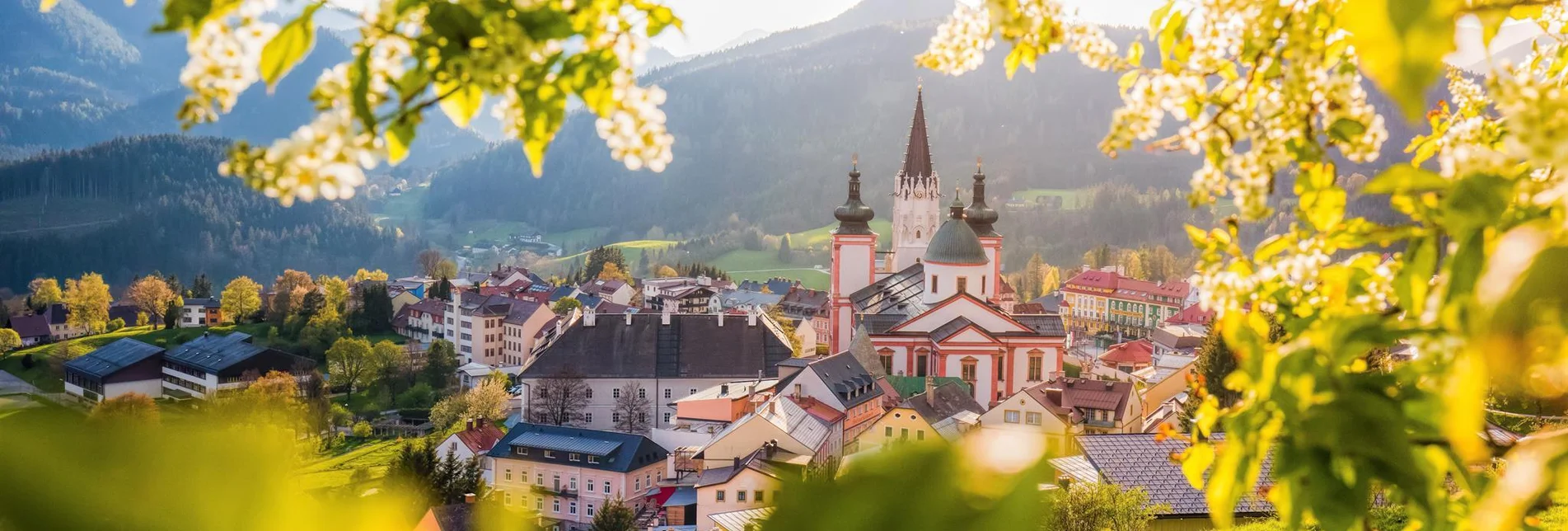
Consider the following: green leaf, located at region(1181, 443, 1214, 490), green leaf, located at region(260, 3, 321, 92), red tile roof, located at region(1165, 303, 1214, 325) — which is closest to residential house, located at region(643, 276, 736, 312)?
red tile roof, located at region(1165, 303, 1214, 325)

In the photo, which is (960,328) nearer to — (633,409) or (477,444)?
(633,409)

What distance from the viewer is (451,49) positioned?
4.75ft

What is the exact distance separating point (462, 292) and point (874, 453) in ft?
199

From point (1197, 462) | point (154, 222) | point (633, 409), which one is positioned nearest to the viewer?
point (1197, 462)

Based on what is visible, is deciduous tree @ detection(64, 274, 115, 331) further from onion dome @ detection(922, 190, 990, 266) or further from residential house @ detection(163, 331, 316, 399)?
onion dome @ detection(922, 190, 990, 266)

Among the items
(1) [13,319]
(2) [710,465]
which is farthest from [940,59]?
(1) [13,319]

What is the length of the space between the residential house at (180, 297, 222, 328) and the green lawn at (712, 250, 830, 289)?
1894 inches

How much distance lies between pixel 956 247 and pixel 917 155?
10964 millimetres

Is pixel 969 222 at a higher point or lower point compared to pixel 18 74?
lower

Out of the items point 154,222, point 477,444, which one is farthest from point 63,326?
point 477,444

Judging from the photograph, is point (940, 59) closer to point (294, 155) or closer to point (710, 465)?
point (294, 155)

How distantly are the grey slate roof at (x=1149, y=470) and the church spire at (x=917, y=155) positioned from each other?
2567cm

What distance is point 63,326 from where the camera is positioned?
197ft

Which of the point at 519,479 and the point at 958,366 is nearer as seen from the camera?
the point at 519,479
